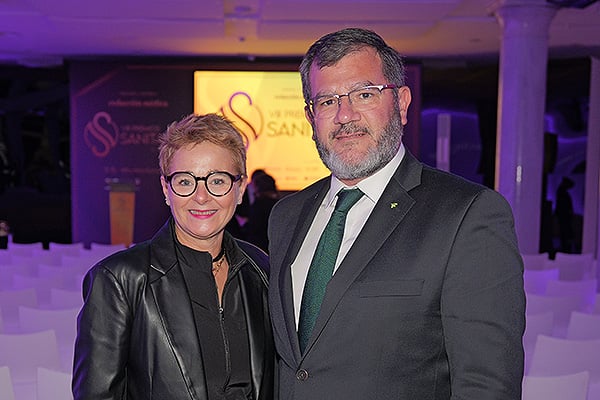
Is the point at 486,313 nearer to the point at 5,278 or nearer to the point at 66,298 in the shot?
the point at 66,298

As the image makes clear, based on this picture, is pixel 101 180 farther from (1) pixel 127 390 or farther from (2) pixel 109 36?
(1) pixel 127 390

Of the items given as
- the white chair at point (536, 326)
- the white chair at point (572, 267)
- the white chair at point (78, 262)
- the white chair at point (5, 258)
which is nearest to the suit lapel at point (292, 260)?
the white chair at point (536, 326)

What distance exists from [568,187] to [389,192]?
40.5 feet

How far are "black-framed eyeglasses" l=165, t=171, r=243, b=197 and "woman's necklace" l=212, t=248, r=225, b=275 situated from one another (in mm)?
204

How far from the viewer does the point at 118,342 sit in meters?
1.75

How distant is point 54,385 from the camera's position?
2.84 metres

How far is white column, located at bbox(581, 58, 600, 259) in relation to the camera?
1159 centimetres

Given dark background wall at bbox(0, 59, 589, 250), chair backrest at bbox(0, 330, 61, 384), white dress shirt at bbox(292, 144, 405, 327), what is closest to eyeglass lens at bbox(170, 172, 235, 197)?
white dress shirt at bbox(292, 144, 405, 327)

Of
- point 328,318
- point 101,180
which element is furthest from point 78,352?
point 101,180

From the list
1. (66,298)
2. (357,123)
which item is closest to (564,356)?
(357,123)

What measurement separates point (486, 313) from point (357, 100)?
0.63 m

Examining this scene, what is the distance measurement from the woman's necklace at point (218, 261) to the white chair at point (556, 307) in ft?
Result: 11.0

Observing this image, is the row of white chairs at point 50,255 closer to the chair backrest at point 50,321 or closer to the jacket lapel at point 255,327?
the chair backrest at point 50,321

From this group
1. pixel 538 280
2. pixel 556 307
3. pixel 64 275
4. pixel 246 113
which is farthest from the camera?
pixel 246 113
